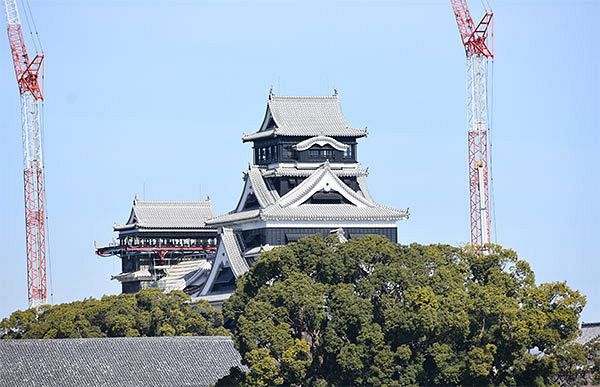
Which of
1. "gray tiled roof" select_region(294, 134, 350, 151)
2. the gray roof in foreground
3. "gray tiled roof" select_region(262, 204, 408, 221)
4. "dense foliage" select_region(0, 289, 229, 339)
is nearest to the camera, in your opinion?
the gray roof in foreground

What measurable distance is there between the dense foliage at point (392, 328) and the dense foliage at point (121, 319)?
2014 centimetres

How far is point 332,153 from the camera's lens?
115m

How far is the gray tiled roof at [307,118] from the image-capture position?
11388 centimetres

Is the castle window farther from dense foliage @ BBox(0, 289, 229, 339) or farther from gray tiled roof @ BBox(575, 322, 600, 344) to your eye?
gray tiled roof @ BBox(575, 322, 600, 344)

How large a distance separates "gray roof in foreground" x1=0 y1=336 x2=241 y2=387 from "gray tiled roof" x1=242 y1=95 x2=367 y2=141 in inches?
1199

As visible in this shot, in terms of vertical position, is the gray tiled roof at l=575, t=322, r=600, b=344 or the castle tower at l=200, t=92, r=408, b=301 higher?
the castle tower at l=200, t=92, r=408, b=301

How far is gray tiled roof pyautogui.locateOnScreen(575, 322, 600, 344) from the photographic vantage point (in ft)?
291

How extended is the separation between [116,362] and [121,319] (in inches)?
542

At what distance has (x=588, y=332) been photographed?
300 feet

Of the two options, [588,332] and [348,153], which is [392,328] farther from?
[348,153]

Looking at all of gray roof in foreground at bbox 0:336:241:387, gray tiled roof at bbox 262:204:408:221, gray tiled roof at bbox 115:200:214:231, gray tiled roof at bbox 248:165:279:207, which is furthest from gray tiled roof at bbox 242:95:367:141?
gray roof in foreground at bbox 0:336:241:387

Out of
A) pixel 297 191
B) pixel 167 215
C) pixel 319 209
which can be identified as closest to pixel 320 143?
pixel 297 191

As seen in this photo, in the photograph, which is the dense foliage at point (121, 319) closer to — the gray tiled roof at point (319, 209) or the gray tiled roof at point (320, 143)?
the gray tiled roof at point (319, 209)

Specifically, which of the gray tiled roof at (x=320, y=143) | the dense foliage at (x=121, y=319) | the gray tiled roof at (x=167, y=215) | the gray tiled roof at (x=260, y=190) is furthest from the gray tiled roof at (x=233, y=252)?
the gray tiled roof at (x=167, y=215)
